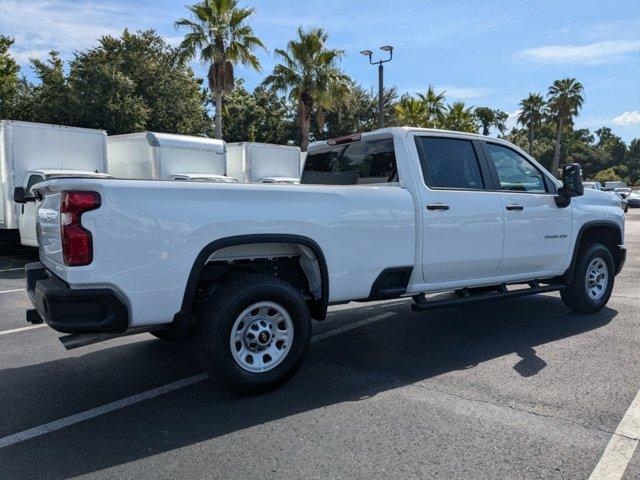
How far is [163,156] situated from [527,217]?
9.66 meters

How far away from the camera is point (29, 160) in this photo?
11305 mm

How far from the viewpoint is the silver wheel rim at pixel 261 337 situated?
13.1 feet

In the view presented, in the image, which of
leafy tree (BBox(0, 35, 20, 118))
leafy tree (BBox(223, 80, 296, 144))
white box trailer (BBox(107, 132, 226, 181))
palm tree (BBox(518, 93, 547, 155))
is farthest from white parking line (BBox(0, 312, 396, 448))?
palm tree (BBox(518, 93, 547, 155))

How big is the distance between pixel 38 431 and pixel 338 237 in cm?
245

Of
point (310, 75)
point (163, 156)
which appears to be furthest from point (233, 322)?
point (310, 75)

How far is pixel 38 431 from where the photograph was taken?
3541 mm

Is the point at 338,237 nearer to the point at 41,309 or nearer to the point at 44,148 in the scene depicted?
the point at 41,309

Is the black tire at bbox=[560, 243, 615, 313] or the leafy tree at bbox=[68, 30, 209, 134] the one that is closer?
the black tire at bbox=[560, 243, 615, 313]

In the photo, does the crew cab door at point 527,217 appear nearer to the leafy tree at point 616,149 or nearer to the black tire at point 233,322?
the black tire at point 233,322

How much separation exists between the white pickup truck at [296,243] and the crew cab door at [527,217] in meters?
0.02

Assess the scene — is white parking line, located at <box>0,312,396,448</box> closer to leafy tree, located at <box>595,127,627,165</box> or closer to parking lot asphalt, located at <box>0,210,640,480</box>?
parking lot asphalt, located at <box>0,210,640,480</box>

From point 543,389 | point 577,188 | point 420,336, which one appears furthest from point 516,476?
point 577,188

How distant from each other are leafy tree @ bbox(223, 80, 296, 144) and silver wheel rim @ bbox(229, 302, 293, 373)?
32.6 metres

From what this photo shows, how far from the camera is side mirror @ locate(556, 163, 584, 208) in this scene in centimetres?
584
